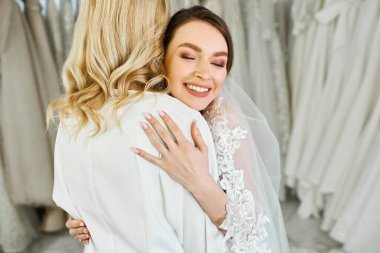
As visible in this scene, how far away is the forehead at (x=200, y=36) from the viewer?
2.76 ft

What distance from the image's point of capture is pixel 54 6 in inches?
67.3

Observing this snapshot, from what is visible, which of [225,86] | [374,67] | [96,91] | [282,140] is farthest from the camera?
[282,140]

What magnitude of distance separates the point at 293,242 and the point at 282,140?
55cm

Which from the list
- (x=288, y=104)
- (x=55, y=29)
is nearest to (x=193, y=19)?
(x=55, y=29)

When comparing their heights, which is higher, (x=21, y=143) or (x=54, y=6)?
(x=54, y=6)

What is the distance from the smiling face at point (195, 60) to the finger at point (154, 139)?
0.41 feet

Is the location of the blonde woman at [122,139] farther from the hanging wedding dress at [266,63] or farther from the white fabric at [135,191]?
the hanging wedding dress at [266,63]

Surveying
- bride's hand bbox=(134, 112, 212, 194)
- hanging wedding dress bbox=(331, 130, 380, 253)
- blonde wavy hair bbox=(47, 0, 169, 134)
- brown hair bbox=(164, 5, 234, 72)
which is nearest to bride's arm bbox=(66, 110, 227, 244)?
bride's hand bbox=(134, 112, 212, 194)

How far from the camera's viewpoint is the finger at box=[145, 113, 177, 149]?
77cm

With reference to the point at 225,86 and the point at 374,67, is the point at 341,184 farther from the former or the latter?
the point at 225,86

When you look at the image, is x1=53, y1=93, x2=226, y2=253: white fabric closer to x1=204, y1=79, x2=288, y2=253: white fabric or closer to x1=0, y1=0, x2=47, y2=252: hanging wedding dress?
x1=204, y1=79, x2=288, y2=253: white fabric

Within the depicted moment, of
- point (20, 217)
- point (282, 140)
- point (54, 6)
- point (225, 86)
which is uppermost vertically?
point (54, 6)

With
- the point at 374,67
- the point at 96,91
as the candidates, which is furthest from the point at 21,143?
the point at 374,67

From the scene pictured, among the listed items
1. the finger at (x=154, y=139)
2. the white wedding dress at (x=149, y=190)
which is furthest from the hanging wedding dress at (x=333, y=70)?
the finger at (x=154, y=139)
